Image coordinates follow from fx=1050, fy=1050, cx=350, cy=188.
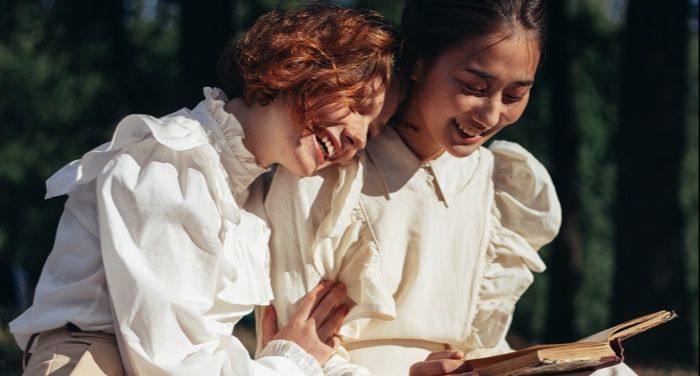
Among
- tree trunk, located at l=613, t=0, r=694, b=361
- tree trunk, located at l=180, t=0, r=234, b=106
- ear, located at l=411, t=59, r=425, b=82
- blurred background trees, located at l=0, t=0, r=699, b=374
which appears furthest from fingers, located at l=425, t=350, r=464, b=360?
tree trunk, located at l=613, t=0, r=694, b=361

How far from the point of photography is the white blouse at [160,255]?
260 centimetres

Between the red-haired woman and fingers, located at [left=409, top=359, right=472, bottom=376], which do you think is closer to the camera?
the red-haired woman

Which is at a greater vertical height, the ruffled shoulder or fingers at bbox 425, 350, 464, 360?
the ruffled shoulder

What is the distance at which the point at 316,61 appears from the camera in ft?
9.66

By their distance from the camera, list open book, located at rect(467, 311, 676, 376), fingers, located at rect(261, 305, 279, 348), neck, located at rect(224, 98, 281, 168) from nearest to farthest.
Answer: open book, located at rect(467, 311, 676, 376) → neck, located at rect(224, 98, 281, 168) → fingers, located at rect(261, 305, 279, 348)

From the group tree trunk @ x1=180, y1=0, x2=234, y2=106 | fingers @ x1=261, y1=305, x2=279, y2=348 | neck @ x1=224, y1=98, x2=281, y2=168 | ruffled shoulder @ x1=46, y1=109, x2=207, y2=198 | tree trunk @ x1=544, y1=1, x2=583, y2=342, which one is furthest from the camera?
tree trunk @ x1=544, y1=1, x2=583, y2=342

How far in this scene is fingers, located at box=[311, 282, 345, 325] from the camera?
313 cm

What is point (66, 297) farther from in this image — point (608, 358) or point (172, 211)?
point (608, 358)

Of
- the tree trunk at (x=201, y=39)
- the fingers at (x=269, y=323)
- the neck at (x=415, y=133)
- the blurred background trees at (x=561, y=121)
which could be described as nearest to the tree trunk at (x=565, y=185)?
the blurred background trees at (x=561, y=121)

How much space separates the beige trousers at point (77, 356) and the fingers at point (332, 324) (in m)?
0.66

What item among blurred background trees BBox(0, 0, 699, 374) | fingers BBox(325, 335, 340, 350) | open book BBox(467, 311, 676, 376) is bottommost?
blurred background trees BBox(0, 0, 699, 374)

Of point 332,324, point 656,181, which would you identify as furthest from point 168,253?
point 656,181

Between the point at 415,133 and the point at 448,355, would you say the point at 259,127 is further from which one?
the point at 448,355

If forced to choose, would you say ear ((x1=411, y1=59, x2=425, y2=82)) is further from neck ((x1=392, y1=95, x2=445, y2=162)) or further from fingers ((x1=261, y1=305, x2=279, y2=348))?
fingers ((x1=261, y1=305, x2=279, y2=348))
